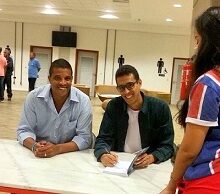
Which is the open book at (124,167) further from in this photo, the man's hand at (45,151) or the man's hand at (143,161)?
the man's hand at (45,151)

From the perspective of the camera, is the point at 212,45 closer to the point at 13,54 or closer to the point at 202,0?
the point at 202,0

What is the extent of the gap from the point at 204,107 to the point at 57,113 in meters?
1.45

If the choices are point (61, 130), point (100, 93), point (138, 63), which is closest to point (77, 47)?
point (138, 63)

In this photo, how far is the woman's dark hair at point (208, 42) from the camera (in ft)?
4.07

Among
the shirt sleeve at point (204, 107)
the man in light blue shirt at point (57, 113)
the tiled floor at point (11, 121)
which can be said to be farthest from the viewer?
the tiled floor at point (11, 121)

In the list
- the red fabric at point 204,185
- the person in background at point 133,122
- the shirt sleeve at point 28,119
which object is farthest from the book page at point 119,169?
the shirt sleeve at point 28,119

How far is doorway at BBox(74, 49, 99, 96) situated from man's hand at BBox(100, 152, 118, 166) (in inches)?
478

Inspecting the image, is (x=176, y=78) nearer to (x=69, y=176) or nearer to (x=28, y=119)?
(x=28, y=119)

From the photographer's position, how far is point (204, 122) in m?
1.21

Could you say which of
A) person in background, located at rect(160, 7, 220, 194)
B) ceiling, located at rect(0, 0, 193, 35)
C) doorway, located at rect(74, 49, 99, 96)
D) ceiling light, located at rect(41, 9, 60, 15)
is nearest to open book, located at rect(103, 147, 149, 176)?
person in background, located at rect(160, 7, 220, 194)

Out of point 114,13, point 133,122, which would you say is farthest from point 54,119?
point 114,13

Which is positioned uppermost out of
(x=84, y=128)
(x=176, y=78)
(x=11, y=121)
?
(x=84, y=128)

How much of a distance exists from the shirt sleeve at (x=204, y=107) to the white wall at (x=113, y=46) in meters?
12.7

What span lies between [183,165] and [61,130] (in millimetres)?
1344
